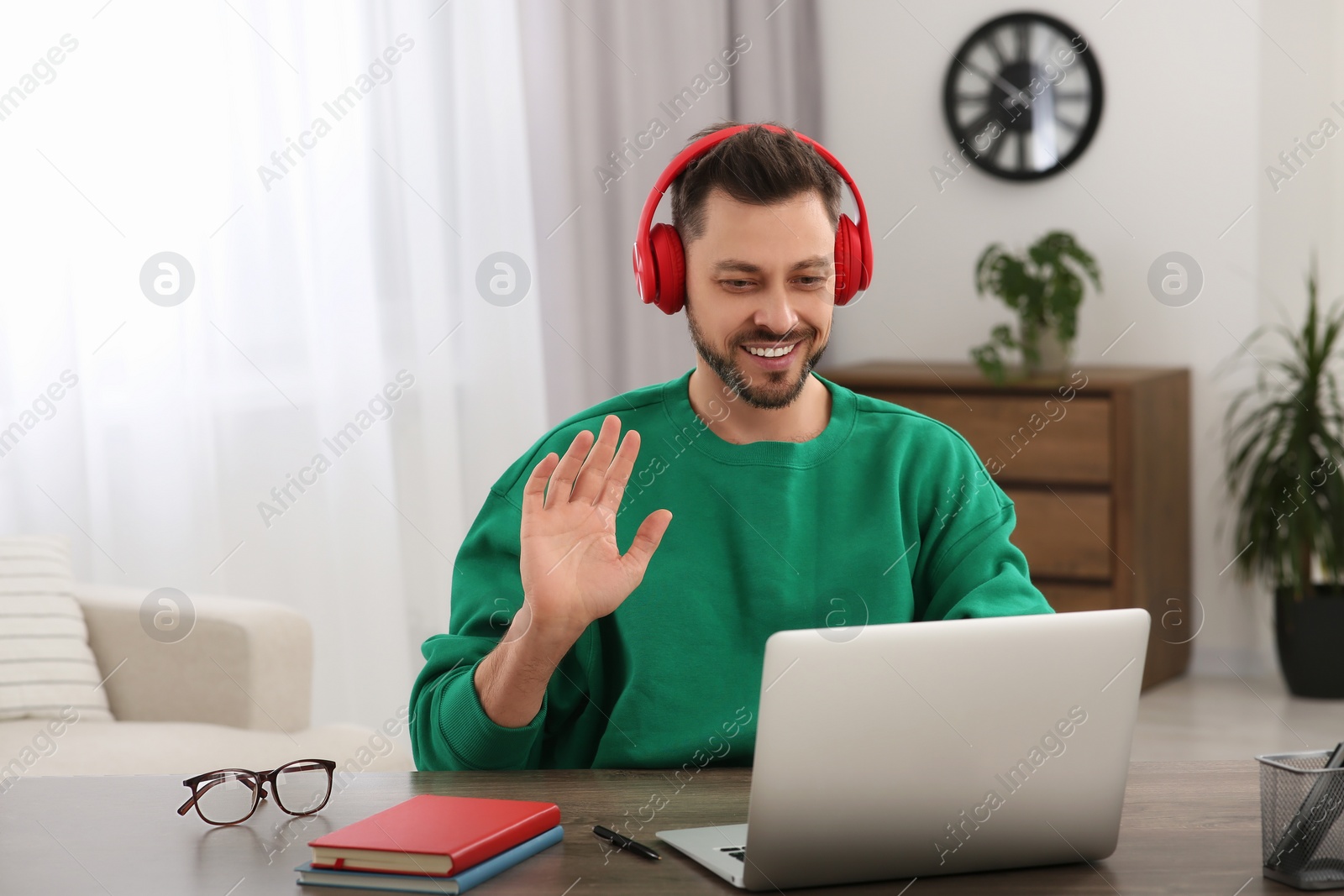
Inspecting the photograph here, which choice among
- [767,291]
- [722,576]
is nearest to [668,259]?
[767,291]

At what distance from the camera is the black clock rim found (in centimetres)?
433

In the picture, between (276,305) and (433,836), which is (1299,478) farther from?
(433,836)

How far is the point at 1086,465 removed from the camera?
3.99 m

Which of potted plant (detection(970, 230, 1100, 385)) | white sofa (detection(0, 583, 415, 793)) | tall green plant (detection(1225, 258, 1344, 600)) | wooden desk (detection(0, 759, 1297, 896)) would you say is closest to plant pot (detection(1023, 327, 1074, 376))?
potted plant (detection(970, 230, 1100, 385))

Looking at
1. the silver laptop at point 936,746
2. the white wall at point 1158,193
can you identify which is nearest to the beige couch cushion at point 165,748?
the silver laptop at point 936,746

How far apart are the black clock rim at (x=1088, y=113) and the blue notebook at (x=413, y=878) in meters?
3.73

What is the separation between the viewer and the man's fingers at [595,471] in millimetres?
1373

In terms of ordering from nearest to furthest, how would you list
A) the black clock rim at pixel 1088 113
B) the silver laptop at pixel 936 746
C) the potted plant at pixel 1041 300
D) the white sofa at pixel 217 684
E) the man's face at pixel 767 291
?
the silver laptop at pixel 936 746, the man's face at pixel 767 291, the white sofa at pixel 217 684, the potted plant at pixel 1041 300, the black clock rim at pixel 1088 113

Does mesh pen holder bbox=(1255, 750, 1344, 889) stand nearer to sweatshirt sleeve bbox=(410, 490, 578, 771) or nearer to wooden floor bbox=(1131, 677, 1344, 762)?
sweatshirt sleeve bbox=(410, 490, 578, 771)

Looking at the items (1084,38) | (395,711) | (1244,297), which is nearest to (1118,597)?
(1244,297)

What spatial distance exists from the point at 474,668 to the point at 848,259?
687mm

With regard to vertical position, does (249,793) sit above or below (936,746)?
below

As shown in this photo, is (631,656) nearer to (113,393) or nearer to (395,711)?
(113,393)

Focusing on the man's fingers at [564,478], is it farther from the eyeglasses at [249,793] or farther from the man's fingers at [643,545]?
the eyeglasses at [249,793]
